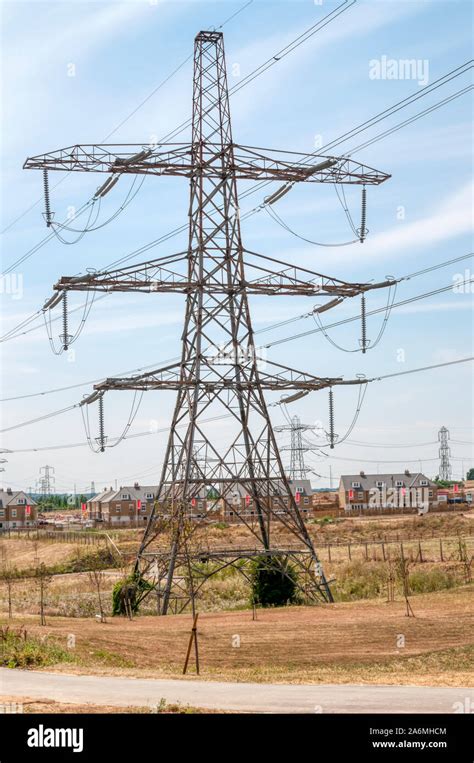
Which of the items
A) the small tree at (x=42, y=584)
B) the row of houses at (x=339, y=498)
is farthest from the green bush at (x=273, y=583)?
the row of houses at (x=339, y=498)

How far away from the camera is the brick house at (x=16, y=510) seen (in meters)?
135

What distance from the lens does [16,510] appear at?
136 meters

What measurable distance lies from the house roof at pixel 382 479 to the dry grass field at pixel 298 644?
97595mm

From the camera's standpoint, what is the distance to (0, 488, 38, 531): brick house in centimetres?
13512

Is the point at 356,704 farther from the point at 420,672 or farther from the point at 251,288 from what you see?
the point at 251,288

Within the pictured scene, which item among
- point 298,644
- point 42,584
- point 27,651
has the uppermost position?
point 42,584

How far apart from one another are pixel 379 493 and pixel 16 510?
51354 mm

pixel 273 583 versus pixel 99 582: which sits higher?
pixel 273 583

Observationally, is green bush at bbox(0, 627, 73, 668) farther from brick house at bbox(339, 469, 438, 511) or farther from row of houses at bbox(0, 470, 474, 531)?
brick house at bbox(339, 469, 438, 511)

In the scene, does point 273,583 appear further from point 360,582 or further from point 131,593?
point 360,582

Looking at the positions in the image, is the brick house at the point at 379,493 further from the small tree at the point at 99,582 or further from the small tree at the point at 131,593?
the small tree at the point at 131,593

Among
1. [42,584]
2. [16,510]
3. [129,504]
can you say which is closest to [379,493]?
[129,504]

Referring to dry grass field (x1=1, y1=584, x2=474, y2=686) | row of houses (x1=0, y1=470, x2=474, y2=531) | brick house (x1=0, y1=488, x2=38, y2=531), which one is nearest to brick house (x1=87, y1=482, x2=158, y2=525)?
row of houses (x1=0, y1=470, x2=474, y2=531)
